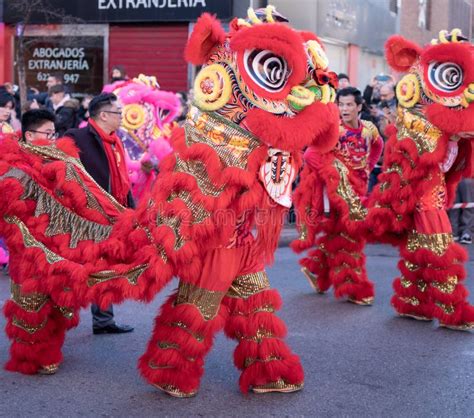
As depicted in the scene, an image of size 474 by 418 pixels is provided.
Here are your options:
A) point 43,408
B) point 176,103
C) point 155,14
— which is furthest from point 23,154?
point 155,14

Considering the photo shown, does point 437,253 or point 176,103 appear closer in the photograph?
point 437,253

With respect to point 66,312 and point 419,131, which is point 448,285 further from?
point 66,312

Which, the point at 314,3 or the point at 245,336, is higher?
the point at 314,3

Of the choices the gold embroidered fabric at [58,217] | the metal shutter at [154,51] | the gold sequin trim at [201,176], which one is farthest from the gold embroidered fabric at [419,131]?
the metal shutter at [154,51]

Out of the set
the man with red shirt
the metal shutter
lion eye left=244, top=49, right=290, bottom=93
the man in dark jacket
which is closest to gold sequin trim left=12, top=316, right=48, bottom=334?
the man in dark jacket

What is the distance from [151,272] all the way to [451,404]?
1890 millimetres

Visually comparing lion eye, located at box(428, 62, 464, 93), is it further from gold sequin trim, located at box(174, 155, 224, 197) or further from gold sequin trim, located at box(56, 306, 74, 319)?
gold sequin trim, located at box(56, 306, 74, 319)

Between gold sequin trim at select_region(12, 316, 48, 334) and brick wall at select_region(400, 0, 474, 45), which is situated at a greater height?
brick wall at select_region(400, 0, 474, 45)

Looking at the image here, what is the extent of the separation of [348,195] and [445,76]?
60.0 inches

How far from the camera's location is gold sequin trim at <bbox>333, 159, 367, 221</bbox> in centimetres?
748

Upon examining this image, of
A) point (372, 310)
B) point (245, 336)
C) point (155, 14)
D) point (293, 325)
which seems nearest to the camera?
point (245, 336)

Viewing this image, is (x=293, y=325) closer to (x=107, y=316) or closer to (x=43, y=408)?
(x=107, y=316)

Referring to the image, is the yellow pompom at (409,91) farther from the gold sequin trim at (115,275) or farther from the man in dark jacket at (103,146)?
the gold sequin trim at (115,275)

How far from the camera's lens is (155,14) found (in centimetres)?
1841
